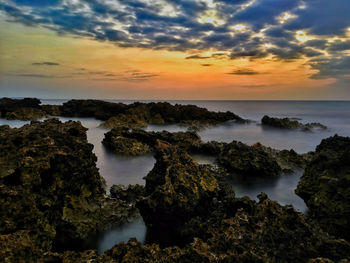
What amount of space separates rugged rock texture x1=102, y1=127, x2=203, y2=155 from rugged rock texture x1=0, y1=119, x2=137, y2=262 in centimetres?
900

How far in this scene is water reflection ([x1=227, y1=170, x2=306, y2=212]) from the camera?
9.00m

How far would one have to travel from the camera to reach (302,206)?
8180 millimetres

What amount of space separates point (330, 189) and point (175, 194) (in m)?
3.55

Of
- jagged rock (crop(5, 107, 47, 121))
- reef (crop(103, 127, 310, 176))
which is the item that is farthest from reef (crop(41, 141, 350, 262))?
jagged rock (crop(5, 107, 47, 121))

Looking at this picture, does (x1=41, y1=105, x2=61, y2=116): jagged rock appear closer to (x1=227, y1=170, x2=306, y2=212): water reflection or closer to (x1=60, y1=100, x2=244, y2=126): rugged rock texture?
(x1=60, y1=100, x2=244, y2=126): rugged rock texture

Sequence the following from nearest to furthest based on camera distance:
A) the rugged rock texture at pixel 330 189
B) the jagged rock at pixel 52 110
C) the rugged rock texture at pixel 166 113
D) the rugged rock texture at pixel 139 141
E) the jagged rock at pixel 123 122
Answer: the rugged rock texture at pixel 330 189 < the rugged rock texture at pixel 139 141 < the jagged rock at pixel 123 122 < the rugged rock texture at pixel 166 113 < the jagged rock at pixel 52 110

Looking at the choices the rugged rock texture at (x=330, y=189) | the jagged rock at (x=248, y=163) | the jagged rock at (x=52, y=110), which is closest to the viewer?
the rugged rock texture at (x=330, y=189)

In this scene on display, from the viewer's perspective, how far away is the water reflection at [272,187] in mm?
8995

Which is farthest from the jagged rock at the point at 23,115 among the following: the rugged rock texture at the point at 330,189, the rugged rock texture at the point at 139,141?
the rugged rock texture at the point at 330,189

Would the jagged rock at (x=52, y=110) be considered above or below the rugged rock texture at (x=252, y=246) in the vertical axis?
above

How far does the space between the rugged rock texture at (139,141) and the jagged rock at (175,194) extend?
9087 millimetres

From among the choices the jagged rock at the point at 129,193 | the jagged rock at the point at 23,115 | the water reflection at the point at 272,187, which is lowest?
the water reflection at the point at 272,187

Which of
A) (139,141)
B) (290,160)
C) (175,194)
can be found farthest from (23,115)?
(175,194)

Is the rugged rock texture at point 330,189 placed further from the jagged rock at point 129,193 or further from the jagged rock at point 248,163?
the jagged rock at point 129,193
